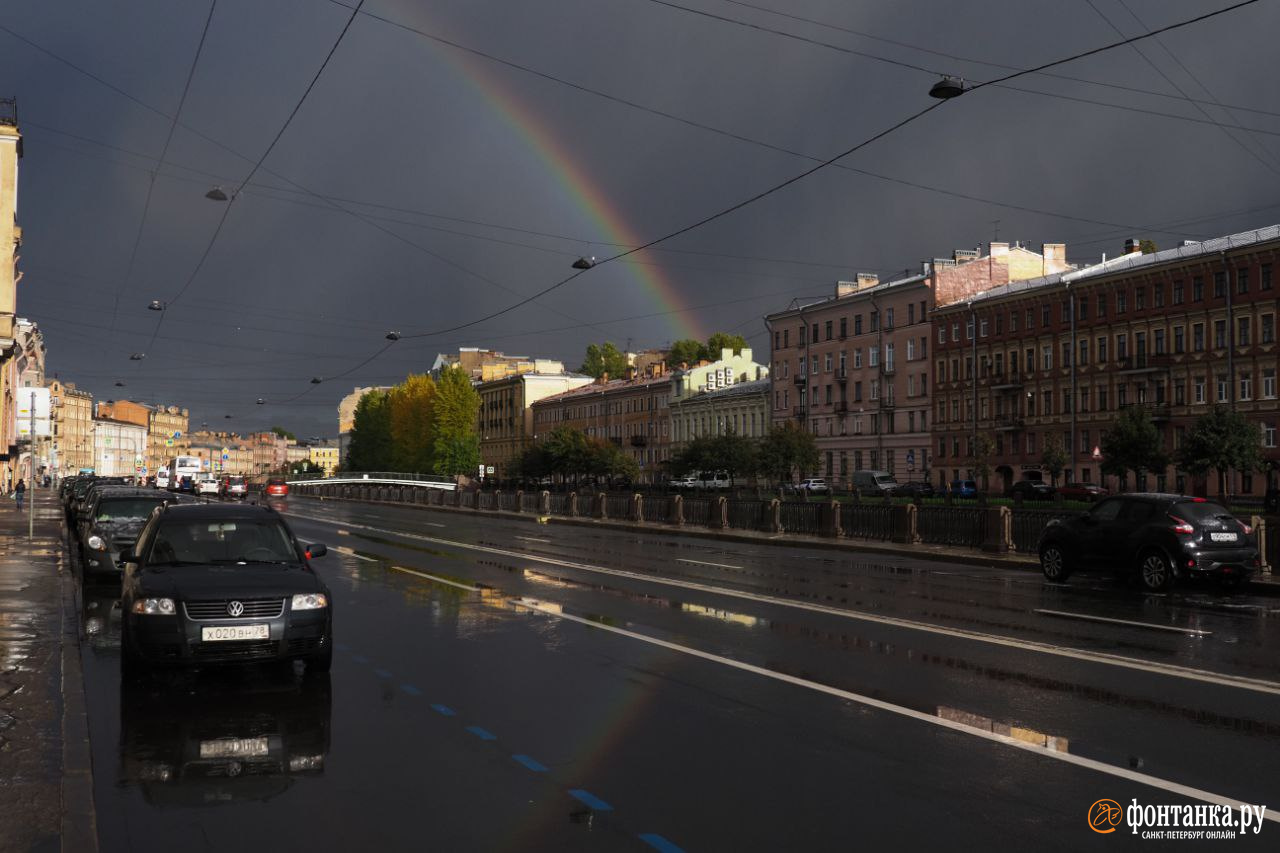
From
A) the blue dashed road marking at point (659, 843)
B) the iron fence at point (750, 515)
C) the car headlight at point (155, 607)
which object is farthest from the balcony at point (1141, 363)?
the blue dashed road marking at point (659, 843)

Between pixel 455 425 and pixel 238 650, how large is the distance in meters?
117

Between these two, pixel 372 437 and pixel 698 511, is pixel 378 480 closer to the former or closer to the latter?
pixel 372 437

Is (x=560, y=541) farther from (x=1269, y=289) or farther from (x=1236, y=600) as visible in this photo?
(x=1269, y=289)

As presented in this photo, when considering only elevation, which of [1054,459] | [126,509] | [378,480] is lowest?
[126,509]

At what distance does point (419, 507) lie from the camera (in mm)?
69000

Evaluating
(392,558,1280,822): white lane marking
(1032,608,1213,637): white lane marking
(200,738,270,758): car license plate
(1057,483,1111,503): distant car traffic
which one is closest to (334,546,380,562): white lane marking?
(392,558,1280,822): white lane marking

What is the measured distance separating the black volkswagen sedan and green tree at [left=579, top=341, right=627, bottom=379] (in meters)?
133

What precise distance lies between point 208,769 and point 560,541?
25.7 m

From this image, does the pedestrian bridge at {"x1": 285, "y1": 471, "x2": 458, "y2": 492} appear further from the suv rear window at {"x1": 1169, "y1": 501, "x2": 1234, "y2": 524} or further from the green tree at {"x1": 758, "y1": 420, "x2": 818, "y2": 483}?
the suv rear window at {"x1": 1169, "y1": 501, "x2": 1234, "y2": 524}

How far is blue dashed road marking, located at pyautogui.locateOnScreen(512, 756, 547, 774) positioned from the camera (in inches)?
263

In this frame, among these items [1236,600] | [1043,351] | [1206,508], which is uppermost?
[1043,351]

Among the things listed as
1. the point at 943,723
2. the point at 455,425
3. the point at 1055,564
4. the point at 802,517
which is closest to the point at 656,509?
the point at 802,517

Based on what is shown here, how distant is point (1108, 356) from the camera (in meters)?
69.2

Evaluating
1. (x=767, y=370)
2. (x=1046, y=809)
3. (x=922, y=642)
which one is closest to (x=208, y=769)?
(x=1046, y=809)
